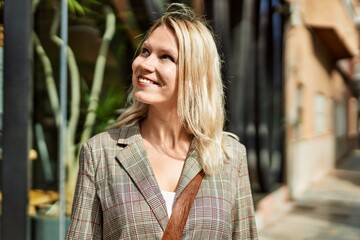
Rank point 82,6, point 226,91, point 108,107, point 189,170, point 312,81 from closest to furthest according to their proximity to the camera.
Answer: point 189,170
point 82,6
point 108,107
point 226,91
point 312,81

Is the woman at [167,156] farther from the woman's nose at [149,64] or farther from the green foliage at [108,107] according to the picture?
the green foliage at [108,107]

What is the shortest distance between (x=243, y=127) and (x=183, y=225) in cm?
582

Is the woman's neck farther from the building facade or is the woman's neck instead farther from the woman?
the building facade

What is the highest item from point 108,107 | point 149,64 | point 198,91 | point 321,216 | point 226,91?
point 149,64

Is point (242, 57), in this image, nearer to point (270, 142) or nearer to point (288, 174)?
point (270, 142)

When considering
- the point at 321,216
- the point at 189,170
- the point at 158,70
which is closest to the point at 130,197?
the point at 189,170

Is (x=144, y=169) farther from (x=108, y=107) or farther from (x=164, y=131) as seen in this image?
(x=108, y=107)

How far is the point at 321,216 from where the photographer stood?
847cm

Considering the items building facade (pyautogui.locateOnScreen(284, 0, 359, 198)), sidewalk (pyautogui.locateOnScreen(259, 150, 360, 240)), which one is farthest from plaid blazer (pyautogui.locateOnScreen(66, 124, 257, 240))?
building facade (pyautogui.locateOnScreen(284, 0, 359, 198))

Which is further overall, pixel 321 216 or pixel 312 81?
pixel 312 81

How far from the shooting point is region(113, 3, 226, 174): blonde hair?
72.6 inches

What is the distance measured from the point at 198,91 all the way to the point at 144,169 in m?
0.33

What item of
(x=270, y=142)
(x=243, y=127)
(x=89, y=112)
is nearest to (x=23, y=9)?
(x=89, y=112)

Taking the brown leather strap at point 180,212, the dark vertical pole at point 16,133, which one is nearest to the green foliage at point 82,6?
the dark vertical pole at point 16,133
